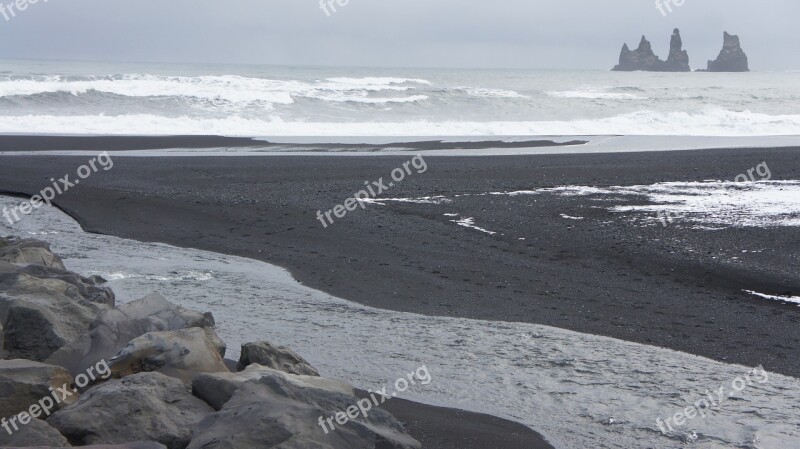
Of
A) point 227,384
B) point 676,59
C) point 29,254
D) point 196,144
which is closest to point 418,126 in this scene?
point 196,144

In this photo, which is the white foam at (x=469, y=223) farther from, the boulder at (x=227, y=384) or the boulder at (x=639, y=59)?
the boulder at (x=639, y=59)

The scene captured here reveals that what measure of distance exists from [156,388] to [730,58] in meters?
122

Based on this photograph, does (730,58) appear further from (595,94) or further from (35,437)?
(35,437)

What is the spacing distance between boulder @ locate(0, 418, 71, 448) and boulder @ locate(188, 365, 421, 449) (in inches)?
25.9

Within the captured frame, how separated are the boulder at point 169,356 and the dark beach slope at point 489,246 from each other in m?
3.04

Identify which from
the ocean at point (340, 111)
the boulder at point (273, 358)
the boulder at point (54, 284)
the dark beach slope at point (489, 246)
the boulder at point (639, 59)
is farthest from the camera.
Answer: the boulder at point (639, 59)

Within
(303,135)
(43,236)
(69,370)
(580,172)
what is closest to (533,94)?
(303,135)

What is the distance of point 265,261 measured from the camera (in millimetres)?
10273

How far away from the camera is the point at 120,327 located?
19.2ft

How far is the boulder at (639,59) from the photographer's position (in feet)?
391

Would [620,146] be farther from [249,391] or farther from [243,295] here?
[249,391]

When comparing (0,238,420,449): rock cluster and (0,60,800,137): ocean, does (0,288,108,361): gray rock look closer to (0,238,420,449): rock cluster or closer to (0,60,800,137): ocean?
(0,238,420,449): rock cluster

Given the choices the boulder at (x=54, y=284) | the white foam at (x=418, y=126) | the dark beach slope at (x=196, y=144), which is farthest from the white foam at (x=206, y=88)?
the boulder at (x=54, y=284)

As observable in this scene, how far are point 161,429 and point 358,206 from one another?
938 centimetres
